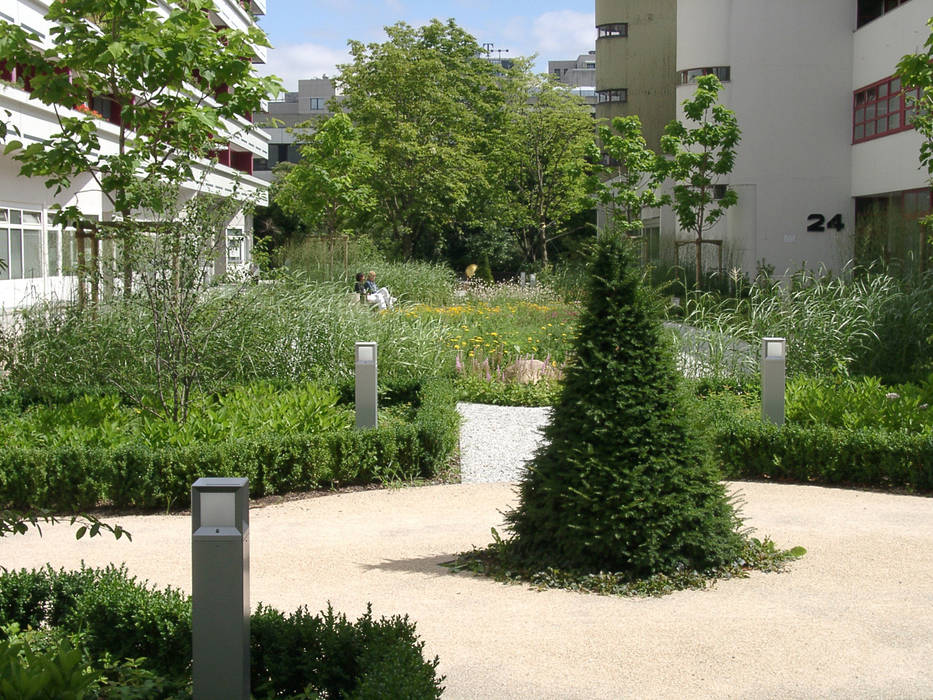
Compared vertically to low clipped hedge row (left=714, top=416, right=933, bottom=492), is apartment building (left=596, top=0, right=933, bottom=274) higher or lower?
higher

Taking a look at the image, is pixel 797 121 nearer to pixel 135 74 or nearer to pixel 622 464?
pixel 135 74

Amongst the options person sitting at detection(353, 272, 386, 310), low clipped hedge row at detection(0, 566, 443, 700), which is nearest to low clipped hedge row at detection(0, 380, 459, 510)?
low clipped hedge row at detection(0, 566, 443, 700)

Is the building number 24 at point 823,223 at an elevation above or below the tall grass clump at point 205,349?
above

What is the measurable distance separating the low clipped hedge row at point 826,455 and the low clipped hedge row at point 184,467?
274cm

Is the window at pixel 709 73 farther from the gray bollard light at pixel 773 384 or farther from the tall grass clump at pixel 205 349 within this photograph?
the gray bollard light at pixel 773 384

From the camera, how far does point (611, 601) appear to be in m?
5.54

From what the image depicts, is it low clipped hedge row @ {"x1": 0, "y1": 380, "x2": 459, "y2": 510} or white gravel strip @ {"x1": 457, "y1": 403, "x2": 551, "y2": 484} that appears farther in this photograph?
white gravel strip @ {"x1": 457, "y1": 403, "x2": 551, "y2": 484}

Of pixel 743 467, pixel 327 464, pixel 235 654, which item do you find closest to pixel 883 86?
pixel 743 467

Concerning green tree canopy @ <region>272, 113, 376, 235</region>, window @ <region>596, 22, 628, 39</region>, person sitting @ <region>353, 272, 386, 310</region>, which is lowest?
person sitting @ <region>353, 272, 386, 310</region>

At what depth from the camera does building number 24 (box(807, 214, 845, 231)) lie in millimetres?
27922

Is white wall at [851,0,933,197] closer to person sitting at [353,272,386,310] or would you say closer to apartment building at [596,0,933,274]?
apartment building at [596,0,933,274]

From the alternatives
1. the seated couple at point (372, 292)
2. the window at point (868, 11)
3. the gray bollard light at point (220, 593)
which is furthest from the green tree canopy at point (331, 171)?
the gray bollard light at point (220, 593)

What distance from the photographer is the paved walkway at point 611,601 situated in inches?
176

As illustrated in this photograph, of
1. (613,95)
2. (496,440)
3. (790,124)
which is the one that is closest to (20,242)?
(496,440)
